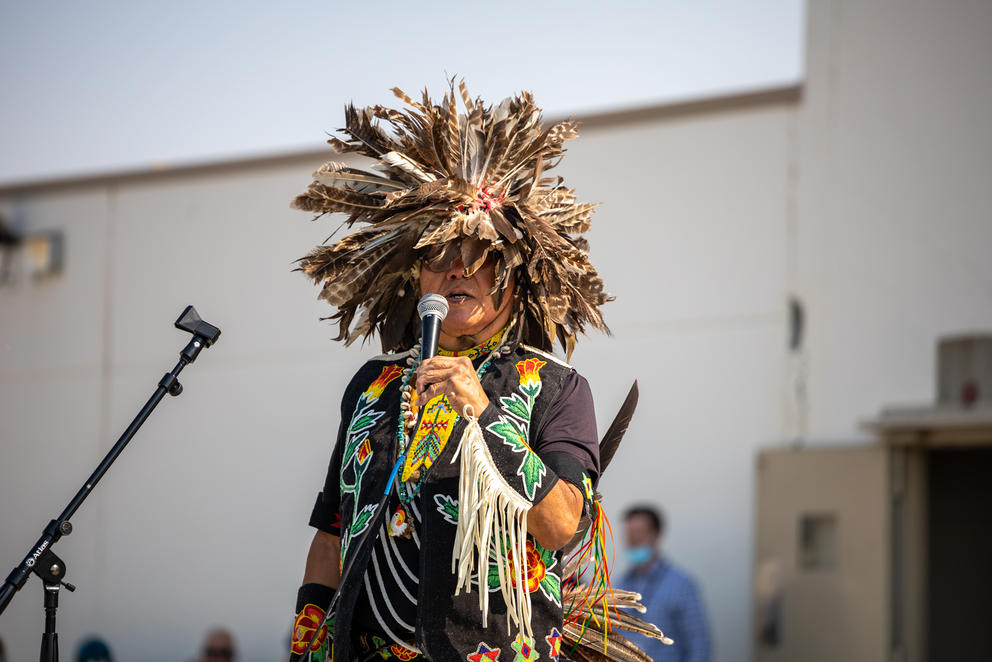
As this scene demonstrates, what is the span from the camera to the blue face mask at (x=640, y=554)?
6.39 metres

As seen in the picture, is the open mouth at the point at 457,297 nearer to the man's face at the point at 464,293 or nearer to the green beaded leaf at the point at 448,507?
the man's face at the point at 464,293

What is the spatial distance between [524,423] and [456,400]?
25 cm

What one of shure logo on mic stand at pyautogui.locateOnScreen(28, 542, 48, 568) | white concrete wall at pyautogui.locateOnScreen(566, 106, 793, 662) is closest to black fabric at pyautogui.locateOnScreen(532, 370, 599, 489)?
shure logo on mic stand at pyautogui.locateOnScreen(28, 542, 48, 568)

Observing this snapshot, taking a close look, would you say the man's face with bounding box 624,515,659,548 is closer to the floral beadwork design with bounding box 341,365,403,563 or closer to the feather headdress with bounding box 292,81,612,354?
the feather headdress with bounding box 292,81,612,354

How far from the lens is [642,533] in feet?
21.0

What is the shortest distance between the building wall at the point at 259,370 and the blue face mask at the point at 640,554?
51cm

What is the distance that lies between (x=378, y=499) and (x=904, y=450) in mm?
4840

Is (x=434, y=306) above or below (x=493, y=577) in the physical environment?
above

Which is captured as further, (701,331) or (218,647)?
(218,647)

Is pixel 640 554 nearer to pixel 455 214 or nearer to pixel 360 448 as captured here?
pixel 360 448

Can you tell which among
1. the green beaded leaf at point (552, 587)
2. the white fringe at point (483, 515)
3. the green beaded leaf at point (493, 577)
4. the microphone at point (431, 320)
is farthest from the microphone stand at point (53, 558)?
the green beaded leaf at point (552, 587)

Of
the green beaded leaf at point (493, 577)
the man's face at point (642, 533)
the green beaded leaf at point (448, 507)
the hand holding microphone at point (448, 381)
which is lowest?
the man's face at point (642, 533)

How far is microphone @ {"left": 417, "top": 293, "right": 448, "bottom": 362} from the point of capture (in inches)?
91.1

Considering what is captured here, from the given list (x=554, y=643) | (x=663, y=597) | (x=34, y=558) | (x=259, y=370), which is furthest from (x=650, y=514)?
(x=34, y=558)
